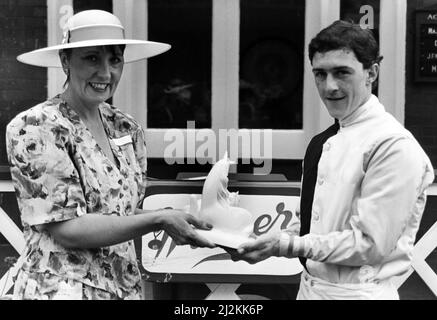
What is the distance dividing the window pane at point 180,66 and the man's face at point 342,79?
2.48 m

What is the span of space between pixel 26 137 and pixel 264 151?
2.59 m

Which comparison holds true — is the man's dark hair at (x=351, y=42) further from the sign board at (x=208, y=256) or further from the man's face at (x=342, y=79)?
the sign board at (x=208, y=256)

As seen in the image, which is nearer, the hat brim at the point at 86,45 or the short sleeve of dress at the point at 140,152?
Result: the hat brim at the point at 86,45

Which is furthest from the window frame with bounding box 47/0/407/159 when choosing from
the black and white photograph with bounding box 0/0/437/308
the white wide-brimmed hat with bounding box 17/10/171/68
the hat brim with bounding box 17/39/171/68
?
the white wide-brimmed hat with bounding box 17/10/171/68

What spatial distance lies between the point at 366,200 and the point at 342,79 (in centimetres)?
37

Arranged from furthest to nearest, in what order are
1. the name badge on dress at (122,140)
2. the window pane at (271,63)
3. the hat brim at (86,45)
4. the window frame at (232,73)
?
the window pane at (271,63)
the window frame at (232,73)
the name badge on dress at (122,140)
the hat brim at (86,45)

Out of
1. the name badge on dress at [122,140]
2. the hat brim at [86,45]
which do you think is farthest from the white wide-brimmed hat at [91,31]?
Answer: the name badge on dress at [122,140]

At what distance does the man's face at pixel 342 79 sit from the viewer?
7.04ft

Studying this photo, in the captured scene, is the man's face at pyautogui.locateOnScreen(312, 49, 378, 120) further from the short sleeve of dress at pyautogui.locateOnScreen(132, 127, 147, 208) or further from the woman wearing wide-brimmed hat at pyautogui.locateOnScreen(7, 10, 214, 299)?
the short sleeve of dress at pyautogui.locateOnScreen(132, 127, 147, 208)

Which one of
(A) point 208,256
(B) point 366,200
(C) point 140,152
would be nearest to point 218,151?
(A) point 208,256

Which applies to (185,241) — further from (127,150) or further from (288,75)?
(288,75)

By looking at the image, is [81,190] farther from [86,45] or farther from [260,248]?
[260,248]

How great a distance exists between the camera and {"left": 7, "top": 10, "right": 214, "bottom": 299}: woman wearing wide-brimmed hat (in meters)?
2.14

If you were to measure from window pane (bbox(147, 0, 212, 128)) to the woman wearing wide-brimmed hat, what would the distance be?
7.40 feet
